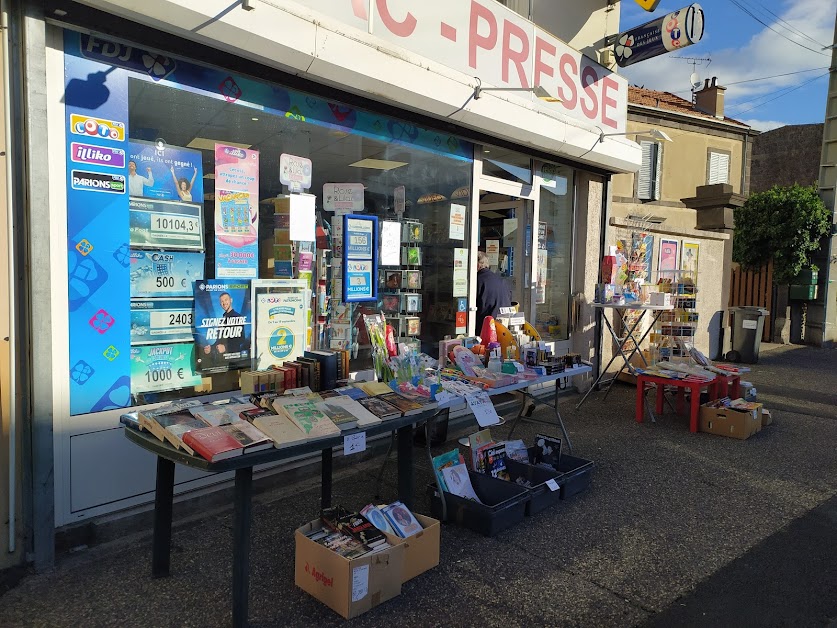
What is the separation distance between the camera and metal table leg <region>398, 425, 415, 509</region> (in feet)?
10.2

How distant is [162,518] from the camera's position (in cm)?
282

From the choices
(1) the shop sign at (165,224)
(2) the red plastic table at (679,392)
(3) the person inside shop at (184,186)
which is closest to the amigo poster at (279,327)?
(1) the shop sign at (165,224)

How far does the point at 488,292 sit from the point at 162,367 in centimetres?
347

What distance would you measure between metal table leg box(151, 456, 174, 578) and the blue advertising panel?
2220 mm

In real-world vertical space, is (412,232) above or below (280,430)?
above

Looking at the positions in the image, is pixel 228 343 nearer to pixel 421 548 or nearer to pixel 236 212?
pixel 236 212

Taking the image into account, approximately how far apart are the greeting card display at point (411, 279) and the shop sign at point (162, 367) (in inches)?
83.8

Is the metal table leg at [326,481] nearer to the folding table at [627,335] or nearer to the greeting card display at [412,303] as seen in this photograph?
the greeting card display at [412,303]

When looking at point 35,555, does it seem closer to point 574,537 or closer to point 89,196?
point 89,196

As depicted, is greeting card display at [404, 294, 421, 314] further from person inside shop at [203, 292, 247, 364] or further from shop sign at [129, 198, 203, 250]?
shop sign at [129, 198, 203, 250]

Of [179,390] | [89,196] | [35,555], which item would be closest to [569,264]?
[179,390]

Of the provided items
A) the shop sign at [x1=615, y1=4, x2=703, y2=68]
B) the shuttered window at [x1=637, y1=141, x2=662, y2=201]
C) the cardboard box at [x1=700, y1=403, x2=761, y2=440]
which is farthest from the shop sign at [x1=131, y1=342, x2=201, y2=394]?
the shuttered window at [x1=637, y1=141, x2=662, y2=201]

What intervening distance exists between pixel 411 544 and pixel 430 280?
314cm

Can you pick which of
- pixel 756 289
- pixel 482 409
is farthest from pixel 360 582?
pixel 756 289
